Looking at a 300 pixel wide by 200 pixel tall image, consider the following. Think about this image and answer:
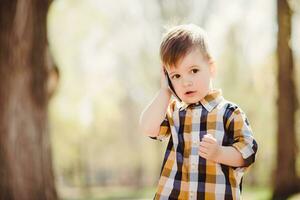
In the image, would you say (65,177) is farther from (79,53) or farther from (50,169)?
(50,169)

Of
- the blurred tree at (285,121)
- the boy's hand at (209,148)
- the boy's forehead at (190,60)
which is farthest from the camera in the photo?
the blurred tree at (285,121)

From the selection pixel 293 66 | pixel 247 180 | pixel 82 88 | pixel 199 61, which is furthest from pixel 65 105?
pixel 199 61

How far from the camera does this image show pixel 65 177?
47094 millimetres

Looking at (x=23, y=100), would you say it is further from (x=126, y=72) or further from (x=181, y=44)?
(x=126, y=72)

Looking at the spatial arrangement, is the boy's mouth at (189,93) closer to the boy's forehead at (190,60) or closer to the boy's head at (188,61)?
the boy's head at (188,61)

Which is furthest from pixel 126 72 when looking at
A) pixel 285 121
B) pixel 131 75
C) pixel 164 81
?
pixel 164 81

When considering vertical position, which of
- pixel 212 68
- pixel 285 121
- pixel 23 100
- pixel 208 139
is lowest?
pixel 285 121

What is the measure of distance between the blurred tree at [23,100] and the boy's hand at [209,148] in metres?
4.86

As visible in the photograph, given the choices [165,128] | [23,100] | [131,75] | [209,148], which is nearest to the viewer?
[209,148]

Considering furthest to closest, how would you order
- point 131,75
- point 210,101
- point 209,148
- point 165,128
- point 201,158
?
1. point 131,75
2. point 165,128
3. point 210,101
4. point 201,158
5. point 209,148

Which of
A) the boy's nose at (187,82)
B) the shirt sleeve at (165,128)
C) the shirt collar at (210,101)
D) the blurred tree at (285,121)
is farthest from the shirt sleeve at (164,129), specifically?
the blurred tree at (285,121)

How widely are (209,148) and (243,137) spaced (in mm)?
180

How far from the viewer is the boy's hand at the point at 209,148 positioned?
2.49 meters

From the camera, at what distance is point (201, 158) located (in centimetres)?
260
